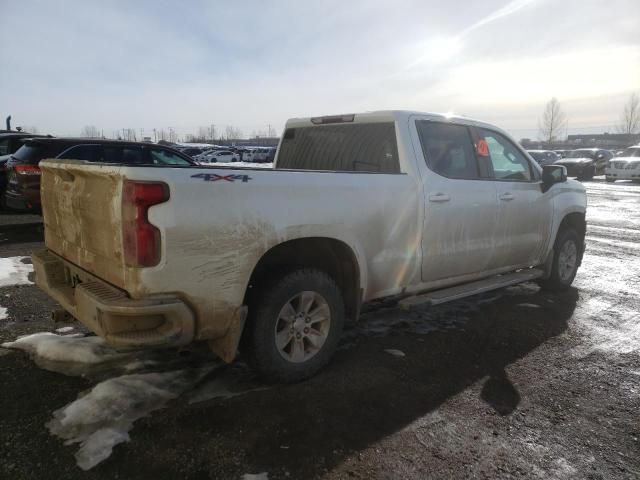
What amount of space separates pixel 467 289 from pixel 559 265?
2071mm

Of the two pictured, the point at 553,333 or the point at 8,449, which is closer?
the point at 8,449

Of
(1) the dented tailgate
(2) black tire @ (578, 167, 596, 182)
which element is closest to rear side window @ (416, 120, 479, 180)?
(1) the dented tailgate

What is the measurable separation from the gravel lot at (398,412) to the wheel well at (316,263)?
24.3 inches

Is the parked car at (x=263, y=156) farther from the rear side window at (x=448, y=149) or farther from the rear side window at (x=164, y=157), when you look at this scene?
the rear side window at (x=448, y=149)

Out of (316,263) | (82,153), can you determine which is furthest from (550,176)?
(82,153)

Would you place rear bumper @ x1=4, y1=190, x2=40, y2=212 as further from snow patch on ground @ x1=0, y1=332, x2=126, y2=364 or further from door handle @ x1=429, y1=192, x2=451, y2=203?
door handle @ x1=429, y1=192, x2=451, y2=203

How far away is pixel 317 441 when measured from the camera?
2.73 meters

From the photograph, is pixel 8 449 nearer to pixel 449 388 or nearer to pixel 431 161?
pixel 449 388

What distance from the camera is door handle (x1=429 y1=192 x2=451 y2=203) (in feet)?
13.1

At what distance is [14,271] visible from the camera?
611 cm

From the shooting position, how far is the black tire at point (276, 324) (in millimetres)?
3135

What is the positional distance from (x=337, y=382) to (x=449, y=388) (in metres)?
Answer: 0.81

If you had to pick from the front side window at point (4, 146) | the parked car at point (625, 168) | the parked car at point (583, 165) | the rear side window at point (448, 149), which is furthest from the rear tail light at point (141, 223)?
the parked car at point (583, 165)

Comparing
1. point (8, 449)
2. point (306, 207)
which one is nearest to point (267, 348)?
point (306, 207)
